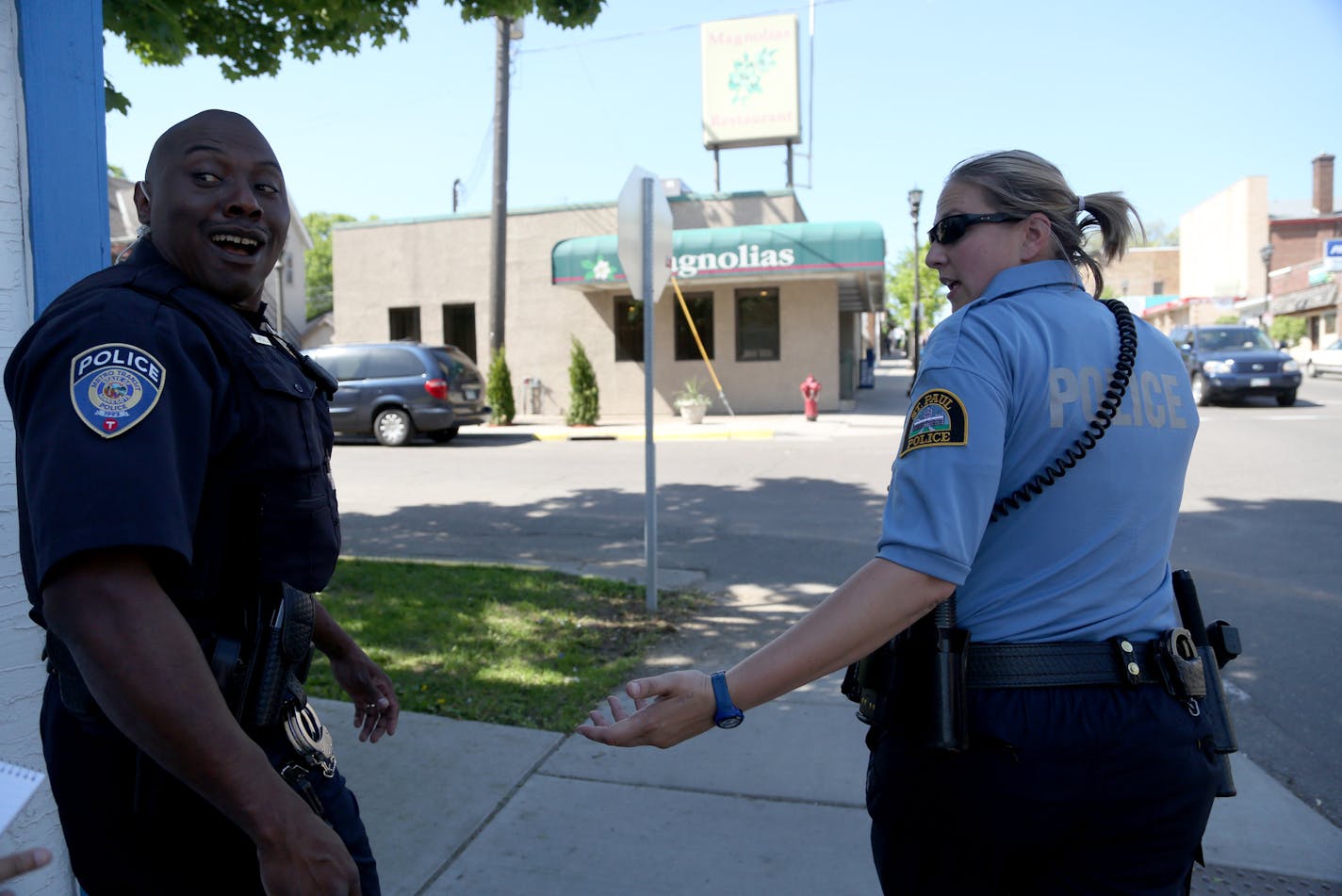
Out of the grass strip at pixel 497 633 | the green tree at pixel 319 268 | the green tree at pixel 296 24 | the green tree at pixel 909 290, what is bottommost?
the grass strip at pixel 497 633

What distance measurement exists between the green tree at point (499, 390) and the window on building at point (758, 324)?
17.3 feet

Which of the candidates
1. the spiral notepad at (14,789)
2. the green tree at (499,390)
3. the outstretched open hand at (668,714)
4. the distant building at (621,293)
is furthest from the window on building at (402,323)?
the spiral notepad at (14,789)

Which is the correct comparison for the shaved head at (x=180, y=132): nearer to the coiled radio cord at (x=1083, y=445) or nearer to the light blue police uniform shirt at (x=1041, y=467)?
the light blue police uniform shirt at (x=1041, y=467)

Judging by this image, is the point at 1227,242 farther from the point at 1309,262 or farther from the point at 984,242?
the point at 984,242

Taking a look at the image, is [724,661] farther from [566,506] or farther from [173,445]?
[566,506]

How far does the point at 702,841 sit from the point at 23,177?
2.75m

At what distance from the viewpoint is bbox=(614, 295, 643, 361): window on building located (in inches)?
916

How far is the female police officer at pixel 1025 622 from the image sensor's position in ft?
5.20

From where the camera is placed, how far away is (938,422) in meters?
1.63

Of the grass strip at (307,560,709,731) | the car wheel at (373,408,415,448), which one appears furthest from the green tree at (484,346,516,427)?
the grass strip at (307,560,709,731)

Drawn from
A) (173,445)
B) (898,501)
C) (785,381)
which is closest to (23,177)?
(173,445)

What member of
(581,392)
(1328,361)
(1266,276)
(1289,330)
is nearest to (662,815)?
(581,392)

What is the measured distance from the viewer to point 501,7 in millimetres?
6375

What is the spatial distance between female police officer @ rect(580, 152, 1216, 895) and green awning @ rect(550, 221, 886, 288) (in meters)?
18.7
